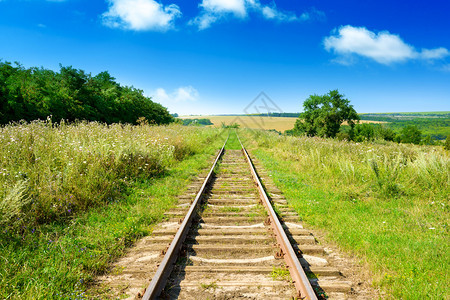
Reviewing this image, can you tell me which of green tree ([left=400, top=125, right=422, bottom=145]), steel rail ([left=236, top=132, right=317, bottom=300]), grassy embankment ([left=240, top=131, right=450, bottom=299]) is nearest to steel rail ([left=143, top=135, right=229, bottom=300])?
steel rail ([left=236, top=132, right=317, bottom=300])

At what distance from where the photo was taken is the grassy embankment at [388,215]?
10.0 ft

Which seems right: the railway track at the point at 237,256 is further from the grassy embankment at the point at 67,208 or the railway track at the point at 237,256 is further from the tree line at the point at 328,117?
the tree line at the point at 328,117

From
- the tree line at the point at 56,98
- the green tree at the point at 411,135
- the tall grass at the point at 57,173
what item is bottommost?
the green tree at the point at 411,135

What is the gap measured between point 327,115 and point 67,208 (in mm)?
59642

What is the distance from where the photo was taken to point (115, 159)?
22.4ft

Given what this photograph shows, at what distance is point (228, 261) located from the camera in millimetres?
3316

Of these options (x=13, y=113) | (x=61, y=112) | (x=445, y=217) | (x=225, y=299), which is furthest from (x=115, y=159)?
(x=61, y=112)

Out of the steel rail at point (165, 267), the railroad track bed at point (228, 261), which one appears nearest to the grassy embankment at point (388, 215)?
the railroad track bed at point (228, 261)

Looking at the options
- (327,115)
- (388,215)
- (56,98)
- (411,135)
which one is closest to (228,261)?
(388,215)

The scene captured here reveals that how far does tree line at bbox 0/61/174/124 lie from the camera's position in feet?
43.4

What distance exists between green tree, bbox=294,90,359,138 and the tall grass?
54.1 metres

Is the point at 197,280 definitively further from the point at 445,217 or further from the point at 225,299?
the point at 445,217

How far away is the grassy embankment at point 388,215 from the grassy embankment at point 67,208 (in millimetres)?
3281

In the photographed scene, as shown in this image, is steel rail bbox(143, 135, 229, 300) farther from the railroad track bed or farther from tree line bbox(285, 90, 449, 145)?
tree line bbox(285, 90, 449, 145)
